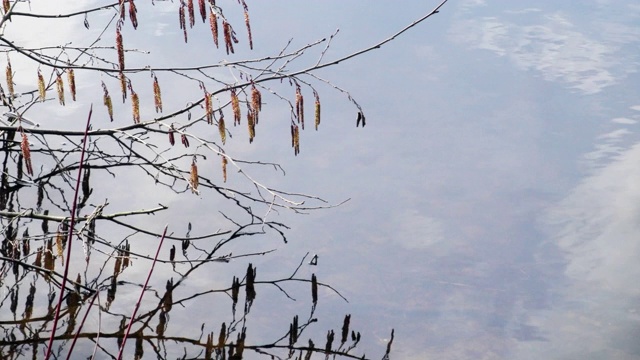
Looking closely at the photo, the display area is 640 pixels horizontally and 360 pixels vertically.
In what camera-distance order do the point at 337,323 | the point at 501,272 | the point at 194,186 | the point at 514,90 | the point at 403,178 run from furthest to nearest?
the point at 514,90
the point at 403,178
the point at 501,272
the point at 337,323
the point at 194,186

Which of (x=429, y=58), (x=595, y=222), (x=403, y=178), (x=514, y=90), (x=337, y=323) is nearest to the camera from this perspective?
(x=337, y=323)

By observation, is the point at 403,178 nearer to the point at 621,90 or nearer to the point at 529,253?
the point at 529,253

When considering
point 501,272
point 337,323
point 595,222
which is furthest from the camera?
point 595,222

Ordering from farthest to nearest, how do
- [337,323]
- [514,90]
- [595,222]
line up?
[514,90] → [595,222] → [337,323]

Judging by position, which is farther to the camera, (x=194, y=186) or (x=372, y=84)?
(x=372, y=84)

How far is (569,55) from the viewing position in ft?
26.4

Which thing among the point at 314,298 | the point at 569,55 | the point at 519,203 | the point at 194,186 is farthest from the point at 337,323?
the point at 569,55

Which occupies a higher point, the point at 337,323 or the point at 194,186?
the point at 194,186

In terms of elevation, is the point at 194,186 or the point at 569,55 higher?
the point at 194,186

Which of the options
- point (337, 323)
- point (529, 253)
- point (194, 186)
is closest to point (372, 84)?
point (529, 253)

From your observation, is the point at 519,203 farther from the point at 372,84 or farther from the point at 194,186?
the point at 194,186

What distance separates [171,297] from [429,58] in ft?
12.5

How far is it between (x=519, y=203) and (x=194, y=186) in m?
2.71

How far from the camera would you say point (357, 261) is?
511cm
